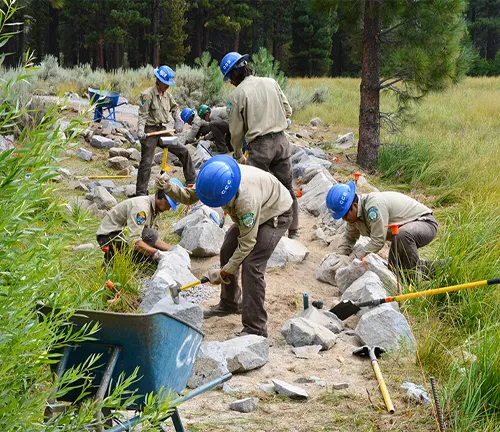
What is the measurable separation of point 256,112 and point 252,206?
84.4 inches

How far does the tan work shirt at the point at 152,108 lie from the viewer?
8875 millimetres

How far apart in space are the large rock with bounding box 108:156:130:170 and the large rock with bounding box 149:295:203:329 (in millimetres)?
6758

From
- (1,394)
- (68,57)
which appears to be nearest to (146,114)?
(1,394)

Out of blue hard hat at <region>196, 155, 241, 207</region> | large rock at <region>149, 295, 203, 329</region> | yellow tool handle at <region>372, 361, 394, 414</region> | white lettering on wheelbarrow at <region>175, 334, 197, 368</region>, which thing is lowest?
yellow tool handle at <region>372, 361, 394, 414</region>

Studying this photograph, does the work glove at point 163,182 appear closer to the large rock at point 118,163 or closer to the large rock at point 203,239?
the large rock at point 203,239

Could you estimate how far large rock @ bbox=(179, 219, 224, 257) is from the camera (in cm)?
664

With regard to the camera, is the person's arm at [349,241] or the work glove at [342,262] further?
the person's arm at [349,241]

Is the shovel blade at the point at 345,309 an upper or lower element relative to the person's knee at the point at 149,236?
lower

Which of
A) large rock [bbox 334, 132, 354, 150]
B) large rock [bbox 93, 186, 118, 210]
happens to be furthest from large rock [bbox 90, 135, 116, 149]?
large rock [bbox 334, 132, 354, 150]

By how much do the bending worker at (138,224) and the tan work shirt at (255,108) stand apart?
927 mm

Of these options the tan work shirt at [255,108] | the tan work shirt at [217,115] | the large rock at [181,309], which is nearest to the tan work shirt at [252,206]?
the large rock at [181,309]

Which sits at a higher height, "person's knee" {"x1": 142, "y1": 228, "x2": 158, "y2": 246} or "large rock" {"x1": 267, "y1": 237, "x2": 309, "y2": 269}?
"person's knee" {"x1": 142, "y1": 228, "x2": 158, "y2": 246}

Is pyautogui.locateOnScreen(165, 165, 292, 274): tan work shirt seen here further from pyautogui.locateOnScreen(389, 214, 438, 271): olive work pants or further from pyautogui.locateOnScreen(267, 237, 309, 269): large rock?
pyautogui.locateOnScreen(267, 237, 309, 269): large rock

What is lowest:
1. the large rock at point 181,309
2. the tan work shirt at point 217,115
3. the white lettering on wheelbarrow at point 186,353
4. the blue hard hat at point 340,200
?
the large rock at point 181,309
